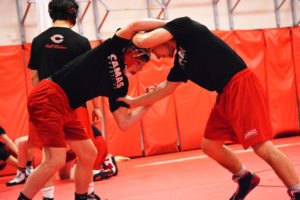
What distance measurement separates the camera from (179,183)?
4230 mm

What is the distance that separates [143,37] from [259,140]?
3.50 ft

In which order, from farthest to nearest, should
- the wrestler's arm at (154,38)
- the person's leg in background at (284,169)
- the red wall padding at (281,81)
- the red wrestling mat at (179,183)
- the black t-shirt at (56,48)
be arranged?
the red wall padding at (281,81)
the red wrestling mat at (179,183)
the black t-shirt at (56,48)
the wrestler's arm at (154,38)
the person's leg in background at (284,169)

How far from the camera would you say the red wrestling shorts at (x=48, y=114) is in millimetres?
2623

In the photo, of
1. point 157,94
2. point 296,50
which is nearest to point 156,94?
point 157,94

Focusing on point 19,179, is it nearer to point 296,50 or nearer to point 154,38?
point 154,38

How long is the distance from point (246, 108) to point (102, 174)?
3.11 meters

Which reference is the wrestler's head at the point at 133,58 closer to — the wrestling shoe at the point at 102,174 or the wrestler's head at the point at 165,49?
the wrestler's head at the point at 165,49

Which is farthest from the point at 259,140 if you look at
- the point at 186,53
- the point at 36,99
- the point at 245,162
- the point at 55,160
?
the point at 245,162

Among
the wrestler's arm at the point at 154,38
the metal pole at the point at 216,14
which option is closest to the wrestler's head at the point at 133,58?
the wrestler's arm at the point at 154,38

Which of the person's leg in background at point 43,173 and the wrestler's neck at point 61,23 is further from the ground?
the wrestler's neck at point 61,23

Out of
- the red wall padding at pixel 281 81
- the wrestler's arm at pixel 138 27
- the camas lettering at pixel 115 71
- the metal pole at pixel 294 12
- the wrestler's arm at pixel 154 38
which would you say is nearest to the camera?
the wrestler's arm at pixel 154 38

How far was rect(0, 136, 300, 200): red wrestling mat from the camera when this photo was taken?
340 cm

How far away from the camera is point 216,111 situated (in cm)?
284

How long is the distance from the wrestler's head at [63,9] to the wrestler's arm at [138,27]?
752mm
